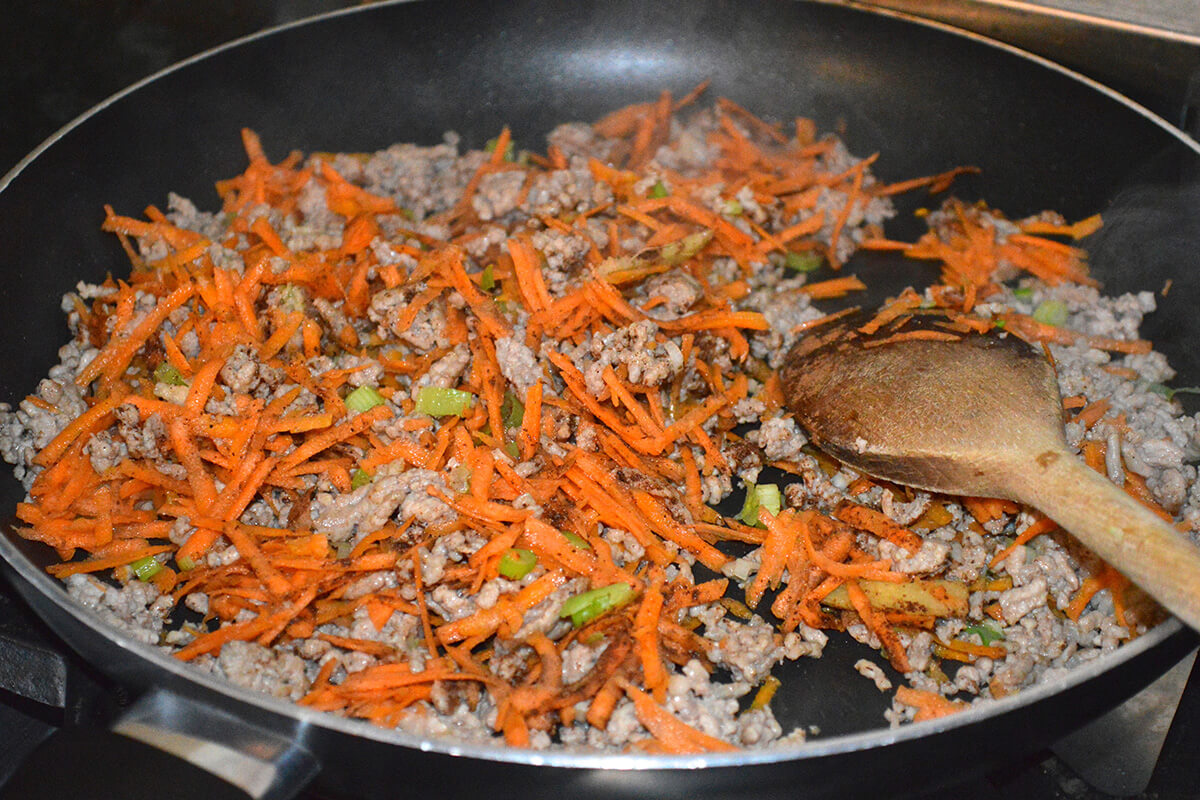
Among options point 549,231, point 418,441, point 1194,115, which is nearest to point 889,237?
point 1194,115

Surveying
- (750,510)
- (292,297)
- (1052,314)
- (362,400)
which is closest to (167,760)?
(362,400)

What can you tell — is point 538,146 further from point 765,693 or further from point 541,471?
point 765,693

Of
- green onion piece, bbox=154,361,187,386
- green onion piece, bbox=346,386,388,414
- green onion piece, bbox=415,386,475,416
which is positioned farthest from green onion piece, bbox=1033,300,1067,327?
green onion piece, bbox=154,361,187,386

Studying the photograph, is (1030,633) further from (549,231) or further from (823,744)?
(549,231)

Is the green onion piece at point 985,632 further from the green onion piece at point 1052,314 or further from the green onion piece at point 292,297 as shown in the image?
the green onion piece at point 292,297

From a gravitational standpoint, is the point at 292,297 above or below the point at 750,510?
above

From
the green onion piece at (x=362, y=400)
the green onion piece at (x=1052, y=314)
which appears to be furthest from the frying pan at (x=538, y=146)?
the green onion piece at (x=362, y=400)
